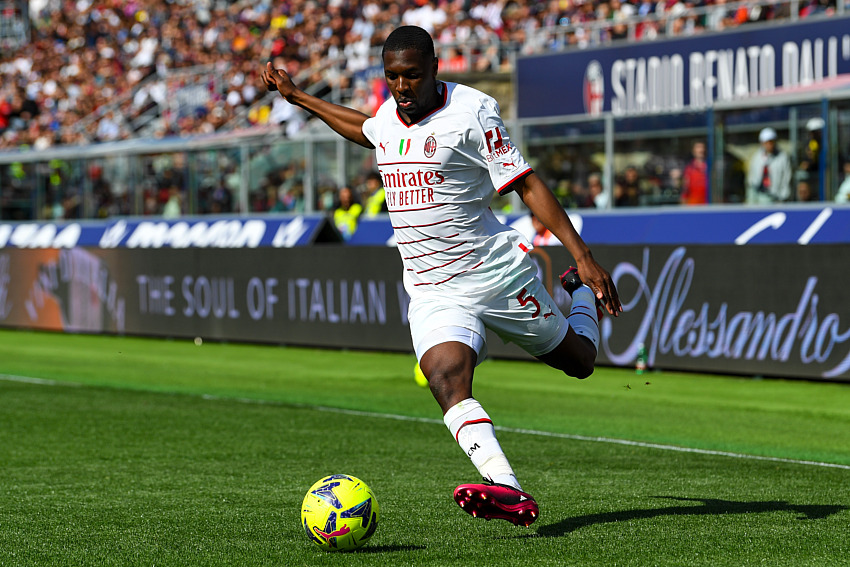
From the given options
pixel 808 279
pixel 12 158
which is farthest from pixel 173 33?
pixel 808 279

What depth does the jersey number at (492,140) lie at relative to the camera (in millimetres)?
5711

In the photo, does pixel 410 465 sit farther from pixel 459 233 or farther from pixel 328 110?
pixel 459 233

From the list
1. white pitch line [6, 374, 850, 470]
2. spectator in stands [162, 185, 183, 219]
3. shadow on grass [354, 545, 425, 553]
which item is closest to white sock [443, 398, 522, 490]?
shadow on grass [354, 545, 425, 553]

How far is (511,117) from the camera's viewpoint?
87.4ft

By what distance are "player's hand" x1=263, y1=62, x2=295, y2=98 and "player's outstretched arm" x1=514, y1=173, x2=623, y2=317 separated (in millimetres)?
1696

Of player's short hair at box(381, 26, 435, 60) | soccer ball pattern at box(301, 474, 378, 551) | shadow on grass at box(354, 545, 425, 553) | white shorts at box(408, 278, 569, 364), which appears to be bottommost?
shadow on grass at box(354, 545, 425, 553)

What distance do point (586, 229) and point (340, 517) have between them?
12582mm

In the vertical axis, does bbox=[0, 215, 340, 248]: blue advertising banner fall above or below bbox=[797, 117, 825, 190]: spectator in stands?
below

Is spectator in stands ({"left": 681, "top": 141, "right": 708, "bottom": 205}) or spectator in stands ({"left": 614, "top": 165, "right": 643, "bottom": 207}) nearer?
spectator in stands ({"left": 681, "top": 141, "right": 708, "bottom": 205})

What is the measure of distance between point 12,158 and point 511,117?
10811 mm

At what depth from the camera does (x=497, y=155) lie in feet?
18.7

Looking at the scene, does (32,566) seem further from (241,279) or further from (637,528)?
(241,279)

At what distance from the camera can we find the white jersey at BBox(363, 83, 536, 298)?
18.8 feet

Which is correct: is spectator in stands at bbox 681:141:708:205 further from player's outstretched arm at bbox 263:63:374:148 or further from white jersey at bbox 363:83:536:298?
white jersey at bbox 363:83:536:298
